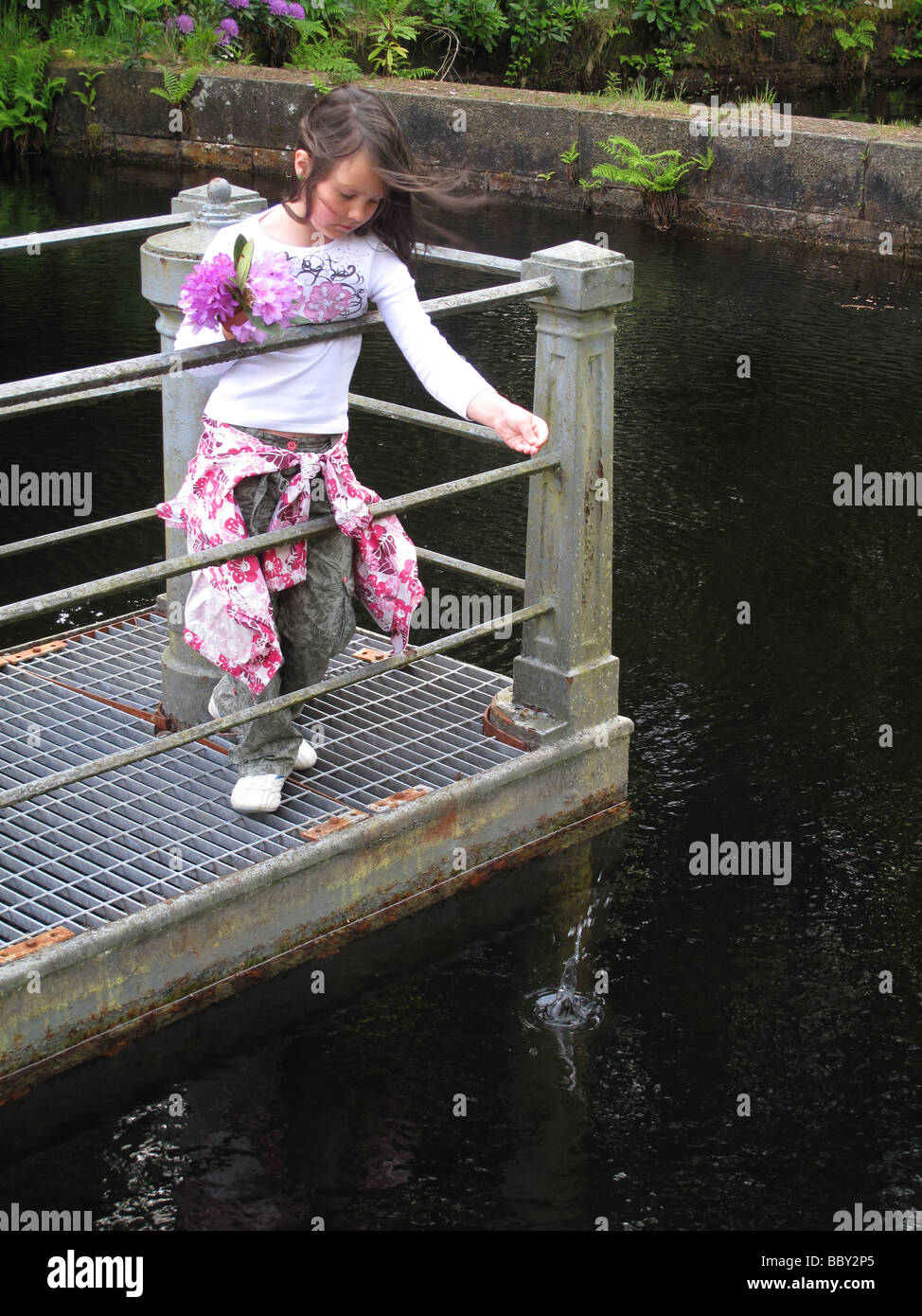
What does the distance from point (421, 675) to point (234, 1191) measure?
193 centimetres

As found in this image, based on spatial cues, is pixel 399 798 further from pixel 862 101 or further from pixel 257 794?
pixel 862 101

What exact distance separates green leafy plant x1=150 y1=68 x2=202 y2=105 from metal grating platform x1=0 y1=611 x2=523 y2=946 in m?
7.98

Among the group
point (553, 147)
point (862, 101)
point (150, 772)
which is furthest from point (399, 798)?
point (862, 101)

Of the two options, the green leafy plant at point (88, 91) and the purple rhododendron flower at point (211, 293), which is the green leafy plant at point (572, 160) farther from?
the purple rhododendron flower at point (211, 293)

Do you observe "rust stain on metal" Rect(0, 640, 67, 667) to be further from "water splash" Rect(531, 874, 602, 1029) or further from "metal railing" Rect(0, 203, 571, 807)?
"water splash" Rect(531, 874, 602, 1029)

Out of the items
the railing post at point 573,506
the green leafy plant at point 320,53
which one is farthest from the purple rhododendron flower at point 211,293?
the green leafy plant at point 320,53

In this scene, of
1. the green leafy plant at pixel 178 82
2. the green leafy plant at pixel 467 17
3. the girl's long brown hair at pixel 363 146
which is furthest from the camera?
the green leafy plant at pixel 467 17

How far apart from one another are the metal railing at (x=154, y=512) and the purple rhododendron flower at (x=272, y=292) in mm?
58

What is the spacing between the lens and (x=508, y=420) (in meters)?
3.43

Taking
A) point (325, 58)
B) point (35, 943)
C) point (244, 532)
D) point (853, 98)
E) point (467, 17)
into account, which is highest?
point (467, 17)

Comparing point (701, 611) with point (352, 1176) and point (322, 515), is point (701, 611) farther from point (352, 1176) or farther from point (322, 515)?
point (352, 1176)

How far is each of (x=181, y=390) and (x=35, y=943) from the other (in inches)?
51.9

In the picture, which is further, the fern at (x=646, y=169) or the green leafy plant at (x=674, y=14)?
the green leafy plant at (x=674, y=14)

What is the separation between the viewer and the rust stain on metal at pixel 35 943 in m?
3.24
